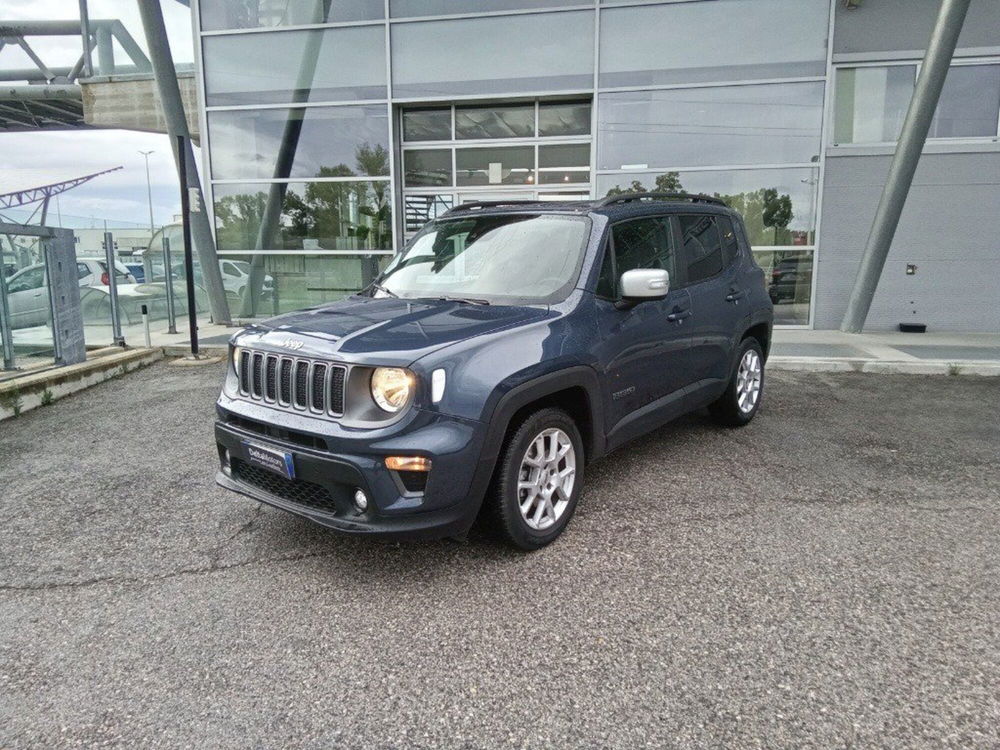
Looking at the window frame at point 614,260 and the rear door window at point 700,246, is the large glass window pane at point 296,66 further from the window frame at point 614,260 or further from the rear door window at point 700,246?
the window frame at point 614,260

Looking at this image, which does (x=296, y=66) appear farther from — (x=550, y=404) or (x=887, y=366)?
(x=550, y=404)

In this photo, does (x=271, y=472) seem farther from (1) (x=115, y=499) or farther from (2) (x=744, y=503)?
(2) (x=744, y=503)

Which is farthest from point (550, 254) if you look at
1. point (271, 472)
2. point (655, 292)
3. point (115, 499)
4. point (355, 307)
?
point (115, 499)

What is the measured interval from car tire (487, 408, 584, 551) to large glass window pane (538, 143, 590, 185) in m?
8.84

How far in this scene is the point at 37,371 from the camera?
24.9 ft

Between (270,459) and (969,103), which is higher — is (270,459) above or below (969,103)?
below

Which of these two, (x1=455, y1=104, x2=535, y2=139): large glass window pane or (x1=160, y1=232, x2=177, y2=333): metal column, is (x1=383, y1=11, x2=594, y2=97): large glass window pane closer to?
(x1=455, y1=104, x2=535, y2=139): large glass window pane

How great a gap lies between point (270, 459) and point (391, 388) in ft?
2.42

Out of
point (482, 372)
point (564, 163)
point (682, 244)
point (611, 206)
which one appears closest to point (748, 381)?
point (682, 244)

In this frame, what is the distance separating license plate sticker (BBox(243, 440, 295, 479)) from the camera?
10.4 ft

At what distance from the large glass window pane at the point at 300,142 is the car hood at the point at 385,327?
28.9ft

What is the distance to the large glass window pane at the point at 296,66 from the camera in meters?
11.7

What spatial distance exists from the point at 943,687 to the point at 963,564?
1179 mm

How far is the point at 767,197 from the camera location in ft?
36.2
